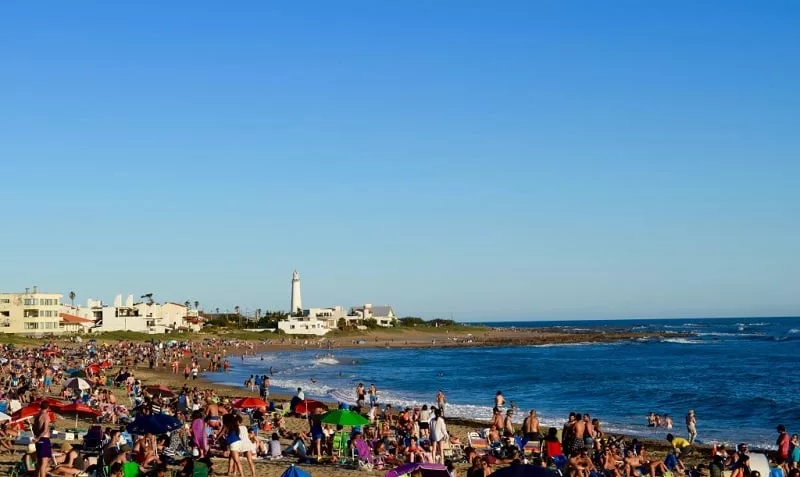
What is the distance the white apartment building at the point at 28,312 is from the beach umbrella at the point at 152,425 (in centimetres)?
7492

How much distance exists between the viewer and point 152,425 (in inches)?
668

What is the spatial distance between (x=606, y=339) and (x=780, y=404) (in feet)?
282

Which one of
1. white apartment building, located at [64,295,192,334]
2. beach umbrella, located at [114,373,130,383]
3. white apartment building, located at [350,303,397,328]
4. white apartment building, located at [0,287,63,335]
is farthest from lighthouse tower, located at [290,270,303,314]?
beach umbrella, located at [114,373,130,383]

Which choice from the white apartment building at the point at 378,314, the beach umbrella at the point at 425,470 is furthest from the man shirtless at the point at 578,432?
the white apartment building at the point at 378,314

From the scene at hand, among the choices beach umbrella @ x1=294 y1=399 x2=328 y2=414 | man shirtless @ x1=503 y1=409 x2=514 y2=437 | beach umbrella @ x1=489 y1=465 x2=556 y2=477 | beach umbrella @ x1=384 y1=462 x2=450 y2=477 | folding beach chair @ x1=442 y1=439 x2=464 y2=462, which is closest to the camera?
beach umbrella @ x1=489 y1=465 x2=556 y2=477

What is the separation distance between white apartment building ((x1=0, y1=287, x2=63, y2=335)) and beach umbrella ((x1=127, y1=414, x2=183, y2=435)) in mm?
74918

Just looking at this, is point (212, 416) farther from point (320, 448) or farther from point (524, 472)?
point (524, 472)

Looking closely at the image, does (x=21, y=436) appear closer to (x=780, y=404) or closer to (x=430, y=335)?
(x=780, y=404)

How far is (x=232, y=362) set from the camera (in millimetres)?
67375

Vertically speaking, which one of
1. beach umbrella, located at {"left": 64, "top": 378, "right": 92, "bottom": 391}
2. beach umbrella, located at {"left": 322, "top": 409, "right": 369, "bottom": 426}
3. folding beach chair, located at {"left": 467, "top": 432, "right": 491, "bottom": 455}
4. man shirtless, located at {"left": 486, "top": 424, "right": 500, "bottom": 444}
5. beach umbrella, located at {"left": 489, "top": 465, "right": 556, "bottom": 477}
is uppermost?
beach umbrella, located at {"left": 489, "top": 465, "right": 556, "bottom": 477}

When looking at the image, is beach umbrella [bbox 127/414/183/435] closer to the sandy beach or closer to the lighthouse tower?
the sandy beach

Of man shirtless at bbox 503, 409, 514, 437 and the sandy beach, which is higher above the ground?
man shirtless at bbox 503, 409, 514, 437

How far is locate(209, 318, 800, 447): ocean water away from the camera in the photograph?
1337 inches

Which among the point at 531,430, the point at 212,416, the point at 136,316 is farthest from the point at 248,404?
the point at 136,316
